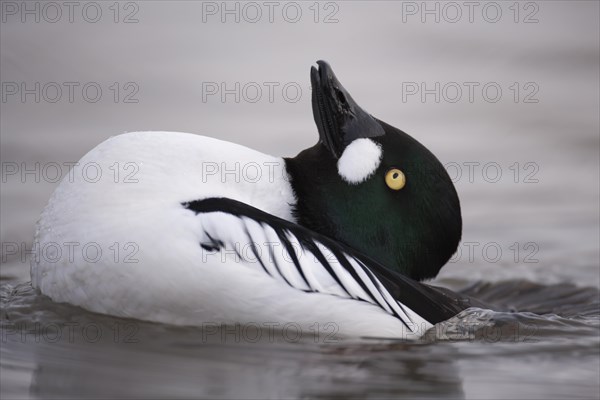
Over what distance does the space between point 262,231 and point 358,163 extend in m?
0.82

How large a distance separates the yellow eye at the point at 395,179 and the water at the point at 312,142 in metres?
0.72

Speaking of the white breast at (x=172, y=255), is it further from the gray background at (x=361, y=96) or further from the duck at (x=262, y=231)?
the gray background at (x=361, y=96)

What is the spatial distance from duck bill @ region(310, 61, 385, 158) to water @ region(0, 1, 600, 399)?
105cm

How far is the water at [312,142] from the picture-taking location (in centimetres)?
480

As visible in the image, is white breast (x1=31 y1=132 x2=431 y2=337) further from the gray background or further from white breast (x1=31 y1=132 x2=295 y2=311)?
the gray background

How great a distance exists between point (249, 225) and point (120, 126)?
417 cm

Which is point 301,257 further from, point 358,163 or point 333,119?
point 333,119

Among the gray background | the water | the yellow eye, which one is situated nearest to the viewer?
the water

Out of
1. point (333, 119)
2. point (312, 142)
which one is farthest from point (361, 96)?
point (333, 119)

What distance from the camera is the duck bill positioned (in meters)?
5.75

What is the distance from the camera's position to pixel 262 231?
16.7 feet

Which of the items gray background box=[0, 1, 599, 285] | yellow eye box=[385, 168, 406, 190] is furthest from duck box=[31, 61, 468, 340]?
gray background box=[0, 1, 599, 285]

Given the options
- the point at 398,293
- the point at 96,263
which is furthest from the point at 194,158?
the point at 398,293

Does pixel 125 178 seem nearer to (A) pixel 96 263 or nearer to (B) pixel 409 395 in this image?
(A) pixel 96 263
